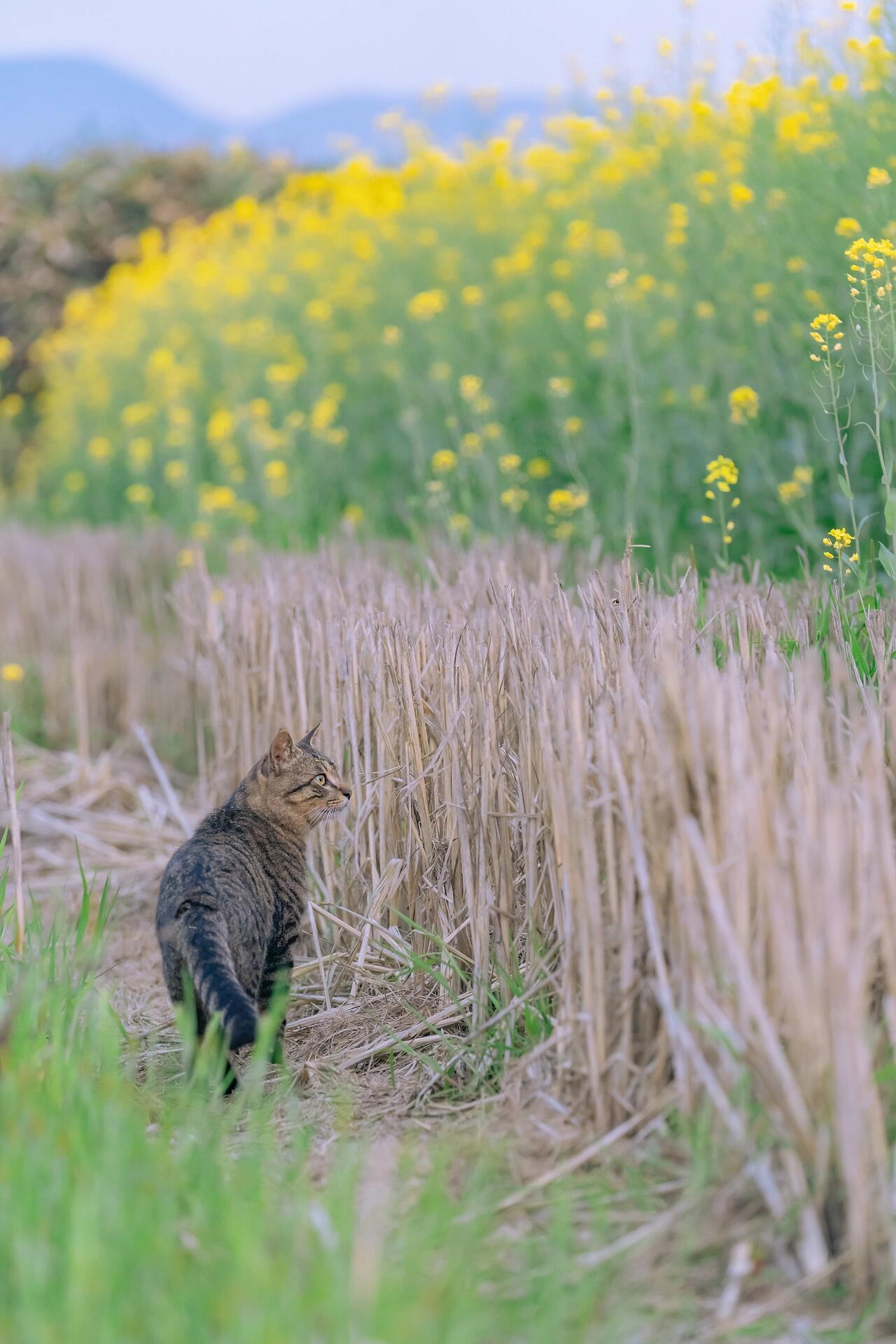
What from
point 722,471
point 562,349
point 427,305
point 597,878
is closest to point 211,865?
point 597,878

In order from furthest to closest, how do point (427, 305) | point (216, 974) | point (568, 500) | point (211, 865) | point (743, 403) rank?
point (427, 305) → point (568, 500) → point (743, 403) → point (211, 865) → point (216, 974)

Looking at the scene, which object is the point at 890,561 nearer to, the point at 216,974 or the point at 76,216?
the point at 216,974

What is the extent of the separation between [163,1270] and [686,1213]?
0.67 metres

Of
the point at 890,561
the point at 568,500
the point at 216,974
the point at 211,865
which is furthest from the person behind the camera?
the point at 568,500

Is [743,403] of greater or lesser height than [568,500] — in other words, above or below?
above

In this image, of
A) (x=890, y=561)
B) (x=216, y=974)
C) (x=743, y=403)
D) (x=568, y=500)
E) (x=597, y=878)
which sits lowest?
(x=216, y=974)

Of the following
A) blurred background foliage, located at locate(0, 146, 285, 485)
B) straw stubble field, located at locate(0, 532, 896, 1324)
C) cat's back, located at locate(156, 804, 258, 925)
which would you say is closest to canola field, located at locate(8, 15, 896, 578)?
straw stubble field, located at locate(0, 532, 896, 1324)

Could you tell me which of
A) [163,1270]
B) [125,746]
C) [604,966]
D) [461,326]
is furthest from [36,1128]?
[461,326]

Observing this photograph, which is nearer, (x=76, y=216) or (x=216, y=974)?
(x=216, y=974)

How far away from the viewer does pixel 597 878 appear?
2.08m

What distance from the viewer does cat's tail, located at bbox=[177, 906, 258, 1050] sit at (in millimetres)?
2121

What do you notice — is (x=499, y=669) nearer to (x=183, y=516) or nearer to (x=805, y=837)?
(x=805, y=837)

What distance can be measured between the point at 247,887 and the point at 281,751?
1.04 ft

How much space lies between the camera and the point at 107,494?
915 cm
